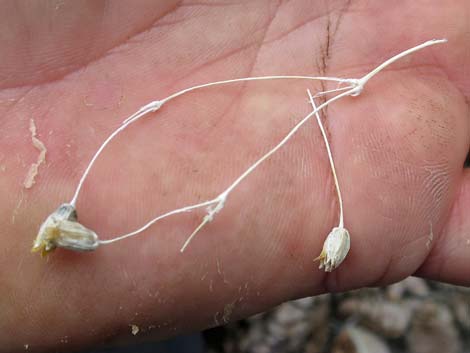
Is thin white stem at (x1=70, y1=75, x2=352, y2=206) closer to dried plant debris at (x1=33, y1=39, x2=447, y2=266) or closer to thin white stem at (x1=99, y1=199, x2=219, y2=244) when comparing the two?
dried plant debris at (x1=33, y1=39, x2=447, y2=266)

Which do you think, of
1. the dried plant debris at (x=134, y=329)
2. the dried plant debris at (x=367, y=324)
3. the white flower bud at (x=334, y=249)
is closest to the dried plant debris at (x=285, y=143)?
the white flower bud at (x=334, y=249)

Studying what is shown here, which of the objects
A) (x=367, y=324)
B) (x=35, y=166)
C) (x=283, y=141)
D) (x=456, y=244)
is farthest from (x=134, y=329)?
(x=367, y=324)

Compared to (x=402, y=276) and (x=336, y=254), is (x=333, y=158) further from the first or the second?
(x=402, y=276)

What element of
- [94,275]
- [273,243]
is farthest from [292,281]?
[94,275]

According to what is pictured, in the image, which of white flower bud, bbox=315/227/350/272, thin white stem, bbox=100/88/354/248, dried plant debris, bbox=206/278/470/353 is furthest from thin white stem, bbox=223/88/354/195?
dried plant debris, bbox=206/278/470/353

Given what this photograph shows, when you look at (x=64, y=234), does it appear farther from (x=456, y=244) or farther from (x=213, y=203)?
(x=456, y=244)
